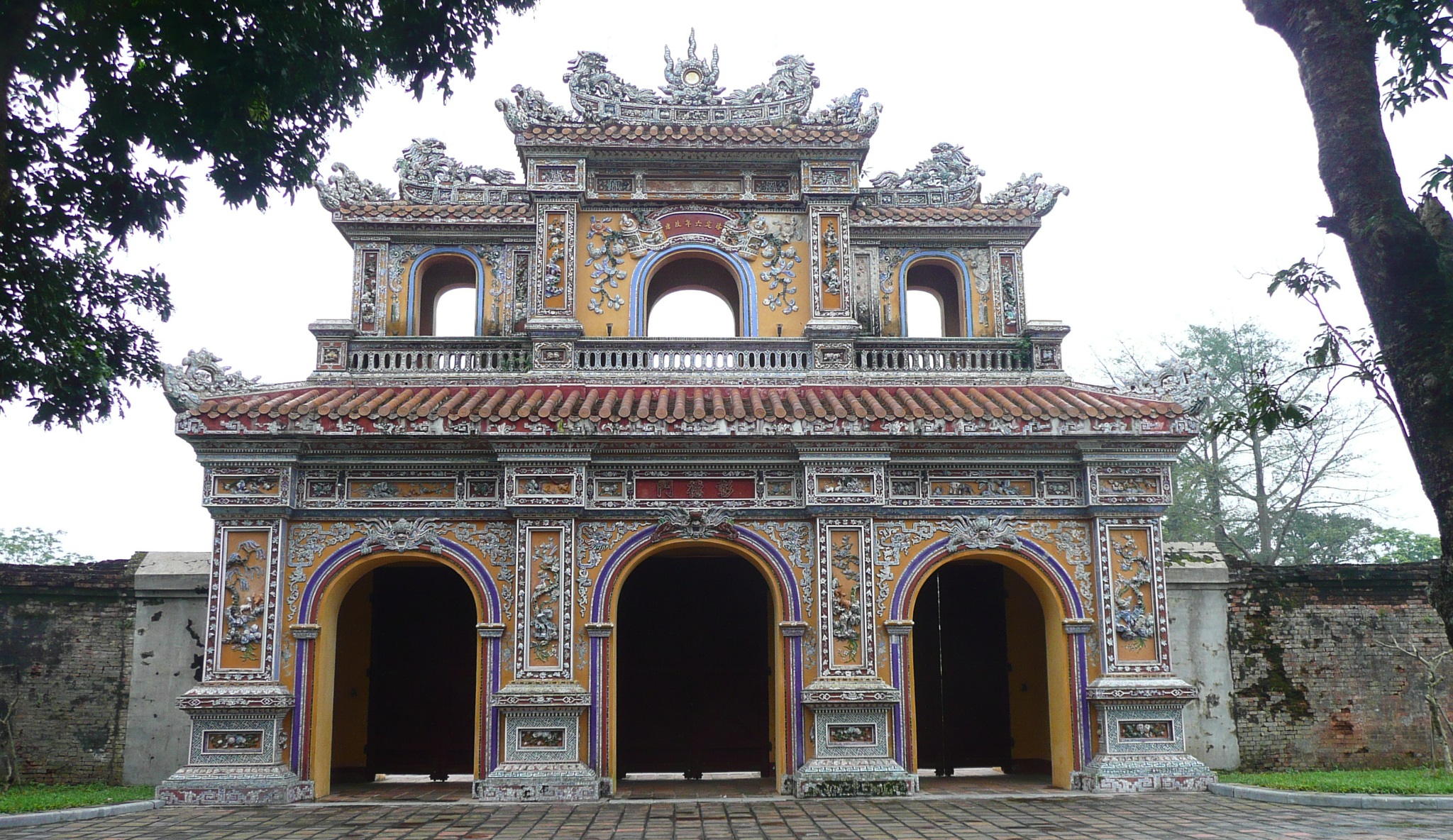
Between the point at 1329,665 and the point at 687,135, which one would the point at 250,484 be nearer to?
the point at 687,135

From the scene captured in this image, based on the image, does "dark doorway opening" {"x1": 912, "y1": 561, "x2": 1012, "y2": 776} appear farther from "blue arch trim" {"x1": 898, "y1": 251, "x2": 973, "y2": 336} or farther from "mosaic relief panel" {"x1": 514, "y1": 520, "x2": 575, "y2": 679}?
"mosaic relief panel" {"x1": 514, "y1": 520, "x2": 575, "y2": 679}

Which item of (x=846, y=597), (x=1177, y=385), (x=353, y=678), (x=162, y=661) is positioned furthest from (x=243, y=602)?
(x=1177, y=385)

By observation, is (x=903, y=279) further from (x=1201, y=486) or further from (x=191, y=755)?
(x=1201, y=486)

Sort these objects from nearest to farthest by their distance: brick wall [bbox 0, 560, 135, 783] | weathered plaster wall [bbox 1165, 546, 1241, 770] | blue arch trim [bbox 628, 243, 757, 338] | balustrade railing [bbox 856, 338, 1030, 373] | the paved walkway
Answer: the paved walkway < brick wall [bbox 0, 560, 135, 783] < weathered plaster wall [bbox 1165, 546, 1241, 770] < balustrade railing [bbox 856, 338, 1030, 373] < blue arch trim [bbox 628, 243, 757, 338]

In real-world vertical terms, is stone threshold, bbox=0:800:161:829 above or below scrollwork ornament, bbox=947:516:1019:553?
below

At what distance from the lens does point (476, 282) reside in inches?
620

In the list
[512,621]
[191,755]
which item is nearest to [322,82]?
[512,621]

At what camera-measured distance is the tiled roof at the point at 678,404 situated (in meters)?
12.6

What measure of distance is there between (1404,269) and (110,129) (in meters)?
11.3

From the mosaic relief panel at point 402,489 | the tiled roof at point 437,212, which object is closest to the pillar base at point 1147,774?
the mosaic relief panel at point 402,489

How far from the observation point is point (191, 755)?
12.0 m

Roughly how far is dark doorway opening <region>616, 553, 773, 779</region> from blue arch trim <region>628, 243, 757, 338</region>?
3.20m

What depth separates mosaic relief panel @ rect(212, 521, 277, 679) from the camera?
483 inches

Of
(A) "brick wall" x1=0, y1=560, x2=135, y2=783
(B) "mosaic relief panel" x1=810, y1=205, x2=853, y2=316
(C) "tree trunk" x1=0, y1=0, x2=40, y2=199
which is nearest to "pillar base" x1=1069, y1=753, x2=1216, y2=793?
(B) "mosaic relief panel" x1=810, y1=205, x2=853, y2=316
